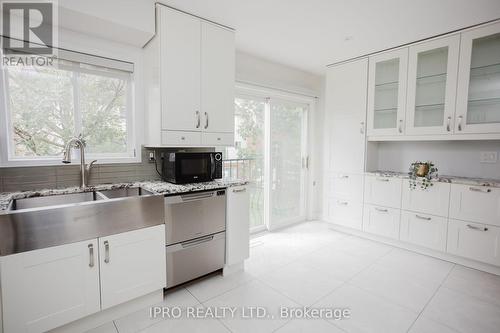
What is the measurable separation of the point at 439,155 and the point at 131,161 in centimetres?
361

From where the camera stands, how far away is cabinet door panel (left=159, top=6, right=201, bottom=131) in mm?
→ 2102

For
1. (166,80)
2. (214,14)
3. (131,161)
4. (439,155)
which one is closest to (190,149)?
(131,161)

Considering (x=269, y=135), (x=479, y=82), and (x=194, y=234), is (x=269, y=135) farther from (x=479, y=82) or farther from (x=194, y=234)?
(x=479, y=82)

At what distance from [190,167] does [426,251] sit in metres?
2.90

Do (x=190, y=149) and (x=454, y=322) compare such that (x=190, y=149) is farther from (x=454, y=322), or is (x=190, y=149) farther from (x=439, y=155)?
(x=439, y=155)

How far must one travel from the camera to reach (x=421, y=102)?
113 inches

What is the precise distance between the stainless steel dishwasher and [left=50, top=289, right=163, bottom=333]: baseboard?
0.50ft

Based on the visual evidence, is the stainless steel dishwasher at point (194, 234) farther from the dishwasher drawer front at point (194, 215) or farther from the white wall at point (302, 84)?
the white wall at point (302, 84)

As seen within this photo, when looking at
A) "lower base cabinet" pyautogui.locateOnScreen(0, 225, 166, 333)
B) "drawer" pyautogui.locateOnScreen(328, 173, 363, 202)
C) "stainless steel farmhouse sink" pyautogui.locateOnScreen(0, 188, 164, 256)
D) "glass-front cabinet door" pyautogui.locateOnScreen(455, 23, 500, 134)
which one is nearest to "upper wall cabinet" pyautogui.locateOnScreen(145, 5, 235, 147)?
"stainless steel farmhouse sink" pyautogui.locateOnScreen(0, 188, 164, 256)

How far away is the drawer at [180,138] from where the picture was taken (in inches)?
84.7

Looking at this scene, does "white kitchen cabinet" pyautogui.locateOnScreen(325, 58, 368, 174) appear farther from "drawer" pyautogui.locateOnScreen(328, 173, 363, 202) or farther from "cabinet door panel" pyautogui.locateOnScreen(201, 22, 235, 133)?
"cabinet door panel" pyautogui.locateOnScreen(201, 22, 235, 133)

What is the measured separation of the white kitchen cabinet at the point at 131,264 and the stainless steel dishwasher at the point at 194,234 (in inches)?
3.8

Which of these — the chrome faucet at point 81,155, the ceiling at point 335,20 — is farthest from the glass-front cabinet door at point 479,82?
the chrome faucet at point 81,155

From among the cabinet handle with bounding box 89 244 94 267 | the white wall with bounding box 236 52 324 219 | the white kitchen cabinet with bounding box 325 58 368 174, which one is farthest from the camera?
the white kitchen cabinet with bounding box 325 58 368 174
